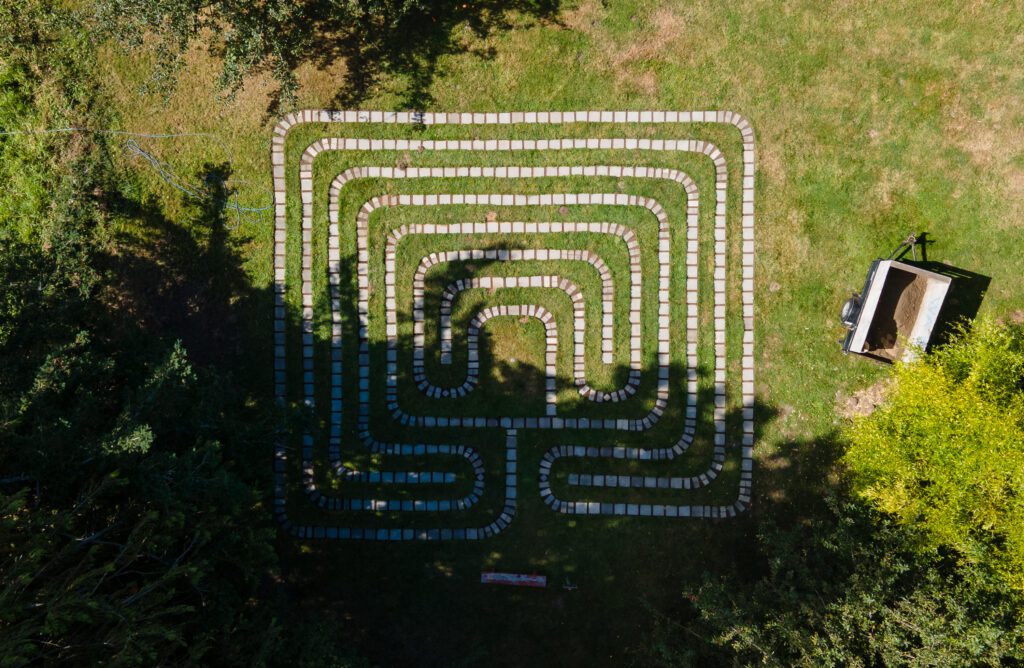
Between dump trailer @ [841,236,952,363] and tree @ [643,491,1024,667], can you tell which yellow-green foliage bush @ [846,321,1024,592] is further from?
dump trailer @ [841,236,952,363]

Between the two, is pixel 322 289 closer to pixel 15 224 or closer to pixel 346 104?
pixel 346 104

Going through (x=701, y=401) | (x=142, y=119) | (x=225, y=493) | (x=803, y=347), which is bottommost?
(x=225, y=493)

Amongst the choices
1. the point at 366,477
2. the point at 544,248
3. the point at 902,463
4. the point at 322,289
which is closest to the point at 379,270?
the point at 322,289

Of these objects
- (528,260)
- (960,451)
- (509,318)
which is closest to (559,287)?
(528,260)

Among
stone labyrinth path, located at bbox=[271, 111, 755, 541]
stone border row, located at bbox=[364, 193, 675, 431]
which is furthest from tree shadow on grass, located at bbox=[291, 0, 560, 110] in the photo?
stone border row, located at bbox=[364, 193, 675, 431]

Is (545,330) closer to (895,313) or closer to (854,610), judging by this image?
(895,313)

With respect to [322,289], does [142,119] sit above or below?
above

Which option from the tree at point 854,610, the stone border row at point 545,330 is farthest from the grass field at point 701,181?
the tree at point 854,610
